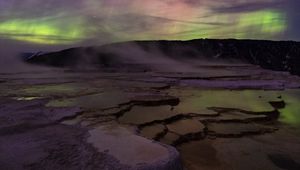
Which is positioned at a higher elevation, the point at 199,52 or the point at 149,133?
the point at 149,133

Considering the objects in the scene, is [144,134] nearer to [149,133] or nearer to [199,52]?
[149,133]

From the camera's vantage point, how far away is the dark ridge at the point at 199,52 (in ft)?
84.8

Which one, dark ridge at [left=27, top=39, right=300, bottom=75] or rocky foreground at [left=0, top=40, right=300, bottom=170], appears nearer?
rocky foreground at [left=0, top=40, right=300, bottom=170]

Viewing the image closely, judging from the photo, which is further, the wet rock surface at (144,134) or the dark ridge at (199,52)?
the dark ridge at (199,52)

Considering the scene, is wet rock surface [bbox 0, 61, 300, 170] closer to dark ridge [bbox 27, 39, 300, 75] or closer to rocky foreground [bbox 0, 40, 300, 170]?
rocky foreground [bbox 0, 40, 300, 170]

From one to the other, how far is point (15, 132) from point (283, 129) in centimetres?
307

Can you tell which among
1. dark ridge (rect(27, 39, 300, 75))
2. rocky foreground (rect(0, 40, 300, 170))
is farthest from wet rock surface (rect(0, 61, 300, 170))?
dark ridge (rect(27, 39, 300, 75))

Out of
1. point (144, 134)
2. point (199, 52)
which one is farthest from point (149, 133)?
point (199, 52)

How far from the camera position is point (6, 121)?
396 cm

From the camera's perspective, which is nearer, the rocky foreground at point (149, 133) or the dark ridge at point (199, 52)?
the rocky foreground at point (149, 133)

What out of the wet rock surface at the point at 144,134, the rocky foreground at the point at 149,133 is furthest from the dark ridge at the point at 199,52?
the wet rock surface at the point at 144,134

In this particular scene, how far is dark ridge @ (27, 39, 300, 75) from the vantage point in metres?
25.9

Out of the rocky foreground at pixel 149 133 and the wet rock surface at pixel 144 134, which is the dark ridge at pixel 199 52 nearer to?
the rocky foreground at pixel 149 133

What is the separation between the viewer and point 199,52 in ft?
102
